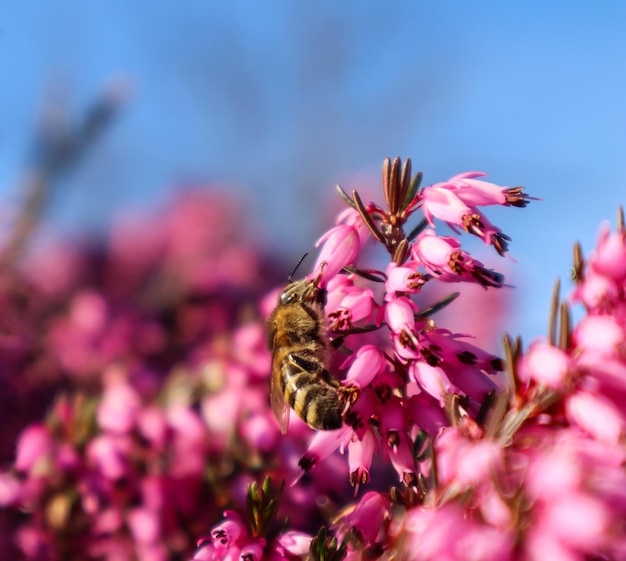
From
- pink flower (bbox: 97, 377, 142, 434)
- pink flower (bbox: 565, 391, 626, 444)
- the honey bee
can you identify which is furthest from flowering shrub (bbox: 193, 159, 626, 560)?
pink flower (bbox: 97, 377, 142, 434)

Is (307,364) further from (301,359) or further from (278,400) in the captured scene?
(278,400)

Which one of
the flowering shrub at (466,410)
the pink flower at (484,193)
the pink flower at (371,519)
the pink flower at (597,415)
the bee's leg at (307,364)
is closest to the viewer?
the flowering shrub at (466,410)

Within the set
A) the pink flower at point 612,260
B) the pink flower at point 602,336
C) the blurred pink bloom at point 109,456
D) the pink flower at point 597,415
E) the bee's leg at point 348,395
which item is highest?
the pink flower at point 612,260

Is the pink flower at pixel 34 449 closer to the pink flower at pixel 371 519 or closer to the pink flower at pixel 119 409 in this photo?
the pink flower at pixel 119 409

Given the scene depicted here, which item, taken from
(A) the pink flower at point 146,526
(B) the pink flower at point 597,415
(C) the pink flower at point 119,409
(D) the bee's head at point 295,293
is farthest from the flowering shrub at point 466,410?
(C) the pink flower at point 119,409

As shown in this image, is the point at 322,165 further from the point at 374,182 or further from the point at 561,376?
the point at 561,376

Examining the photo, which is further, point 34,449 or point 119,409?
point 119,409

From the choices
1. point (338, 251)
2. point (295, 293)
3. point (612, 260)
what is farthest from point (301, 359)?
point (612, 260)

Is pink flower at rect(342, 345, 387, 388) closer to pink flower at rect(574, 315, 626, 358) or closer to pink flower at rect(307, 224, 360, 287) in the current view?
pink flower at rect(307, 224, 360, 287)
